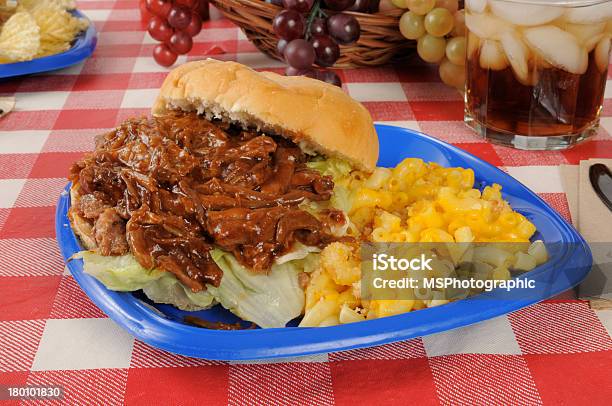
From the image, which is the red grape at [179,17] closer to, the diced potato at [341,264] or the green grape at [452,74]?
the green grape at [452,74]

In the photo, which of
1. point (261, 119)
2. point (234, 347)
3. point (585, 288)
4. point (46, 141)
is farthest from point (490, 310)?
point (46, 141)

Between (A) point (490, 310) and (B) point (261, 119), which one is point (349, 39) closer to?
(B) point (261, 119)

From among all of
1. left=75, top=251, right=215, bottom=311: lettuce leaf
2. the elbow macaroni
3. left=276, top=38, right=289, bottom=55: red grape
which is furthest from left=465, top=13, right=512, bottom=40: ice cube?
left=75, top=251, right=215, bottom=311: lettuce leaf

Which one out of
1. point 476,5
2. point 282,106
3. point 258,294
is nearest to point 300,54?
point 476,5

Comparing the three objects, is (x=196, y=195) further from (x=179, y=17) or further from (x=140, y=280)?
(x=179, y=17)

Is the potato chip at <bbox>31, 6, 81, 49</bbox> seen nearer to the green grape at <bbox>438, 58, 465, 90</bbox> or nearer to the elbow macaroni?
the green grape at <bbox>438, 58, 465, 90</bbox>

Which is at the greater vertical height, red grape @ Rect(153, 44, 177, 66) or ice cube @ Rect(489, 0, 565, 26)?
ice cube @ Rect(489, 0, 565, 26)
